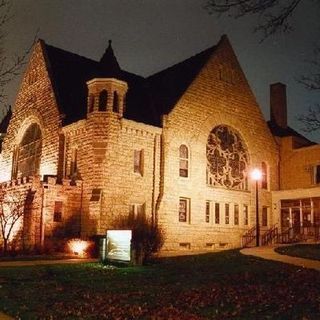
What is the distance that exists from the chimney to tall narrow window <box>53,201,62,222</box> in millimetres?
23824

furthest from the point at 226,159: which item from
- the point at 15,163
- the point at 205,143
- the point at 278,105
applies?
the point at 15,163

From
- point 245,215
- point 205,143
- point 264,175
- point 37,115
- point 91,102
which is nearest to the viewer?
point 91,102

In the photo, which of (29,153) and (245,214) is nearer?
(245,214)

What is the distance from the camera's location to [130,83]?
36.0 meters

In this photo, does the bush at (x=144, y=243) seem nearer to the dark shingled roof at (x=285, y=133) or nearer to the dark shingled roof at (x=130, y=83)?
the dark shingled roof at (x=130, y=83)

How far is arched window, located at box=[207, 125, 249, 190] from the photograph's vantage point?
33.9 meters

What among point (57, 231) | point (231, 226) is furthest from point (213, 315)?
point (231, 226)

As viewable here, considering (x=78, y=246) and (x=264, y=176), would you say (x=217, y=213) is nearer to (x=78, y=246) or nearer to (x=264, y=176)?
(x=264, y=176)

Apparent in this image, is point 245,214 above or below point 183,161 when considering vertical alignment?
below

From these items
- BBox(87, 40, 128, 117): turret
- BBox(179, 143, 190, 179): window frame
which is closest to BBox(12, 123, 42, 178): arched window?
BBox(87, 40, 128, 117): turret

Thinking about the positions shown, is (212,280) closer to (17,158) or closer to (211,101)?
(211,101)

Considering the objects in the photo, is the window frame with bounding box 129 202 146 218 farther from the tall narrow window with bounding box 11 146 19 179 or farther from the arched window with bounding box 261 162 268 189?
the tall narrow window with bounding box 11 146 19 179

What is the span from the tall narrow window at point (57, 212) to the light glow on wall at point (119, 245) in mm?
Result: 8058

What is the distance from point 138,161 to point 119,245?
11.1 meters
